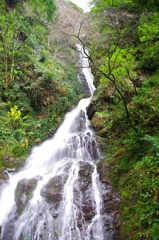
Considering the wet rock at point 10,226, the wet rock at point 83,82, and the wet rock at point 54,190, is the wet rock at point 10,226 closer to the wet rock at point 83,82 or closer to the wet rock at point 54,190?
the wet rock at point 54,190

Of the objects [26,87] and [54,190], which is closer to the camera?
[54,190]

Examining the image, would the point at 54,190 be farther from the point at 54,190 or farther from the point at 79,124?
the point at 79,124

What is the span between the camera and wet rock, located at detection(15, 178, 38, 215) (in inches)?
277

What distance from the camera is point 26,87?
13023mm

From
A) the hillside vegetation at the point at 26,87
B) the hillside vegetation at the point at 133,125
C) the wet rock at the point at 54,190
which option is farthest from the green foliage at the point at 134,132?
the hillside vegetation at the point at 26,87

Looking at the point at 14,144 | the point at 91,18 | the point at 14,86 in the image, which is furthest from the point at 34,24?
the point at 14,144

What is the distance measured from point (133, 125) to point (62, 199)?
4191 mm

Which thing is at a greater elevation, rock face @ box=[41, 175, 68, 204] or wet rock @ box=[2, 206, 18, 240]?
rock face @ box=[41, 175, 68, 204]

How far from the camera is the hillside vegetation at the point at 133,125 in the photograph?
16.5 ft

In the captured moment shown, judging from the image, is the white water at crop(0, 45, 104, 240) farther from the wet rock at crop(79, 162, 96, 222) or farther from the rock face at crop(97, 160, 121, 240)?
the rock face at crop(97, 160, 121, 240)

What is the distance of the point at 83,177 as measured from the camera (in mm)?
7656

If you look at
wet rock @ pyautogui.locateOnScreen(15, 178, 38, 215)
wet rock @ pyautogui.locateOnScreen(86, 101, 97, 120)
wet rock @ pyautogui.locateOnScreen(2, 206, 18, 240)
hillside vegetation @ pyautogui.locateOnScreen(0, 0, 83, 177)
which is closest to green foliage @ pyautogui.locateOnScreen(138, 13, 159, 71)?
wet rock @ pyautogui.locateOnScreen(86, 101, 97, 120)

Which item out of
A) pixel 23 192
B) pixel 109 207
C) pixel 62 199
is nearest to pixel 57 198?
pixel 62 199

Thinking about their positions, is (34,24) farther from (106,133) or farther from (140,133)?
(140,133)
